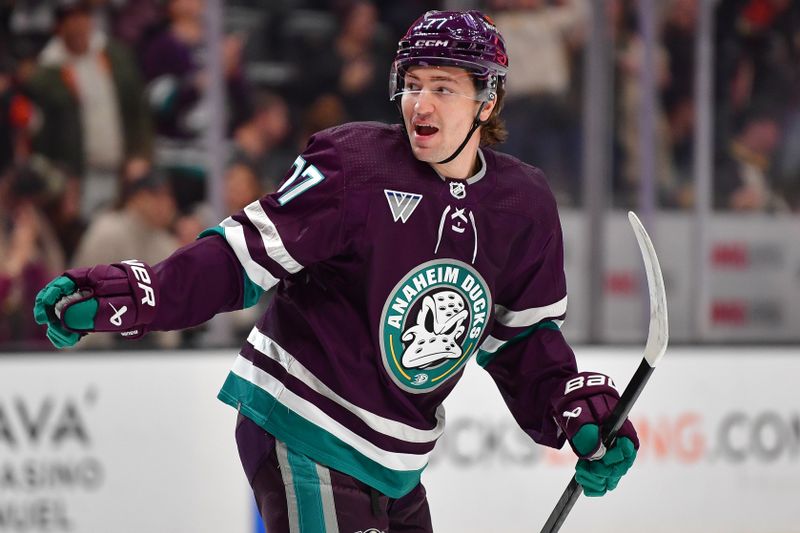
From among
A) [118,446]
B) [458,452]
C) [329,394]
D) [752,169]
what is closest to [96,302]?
[329,394]

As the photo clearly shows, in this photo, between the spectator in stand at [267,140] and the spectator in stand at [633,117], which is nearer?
the spectator in stand at [267,140]

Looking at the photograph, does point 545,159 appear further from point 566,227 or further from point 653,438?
point 653,438

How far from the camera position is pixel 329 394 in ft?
6.59

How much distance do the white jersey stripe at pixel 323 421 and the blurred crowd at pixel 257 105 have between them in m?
1.99

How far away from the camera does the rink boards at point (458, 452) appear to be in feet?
12.4

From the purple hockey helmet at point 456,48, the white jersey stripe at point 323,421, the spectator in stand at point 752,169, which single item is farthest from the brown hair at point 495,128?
the spectator in stand at point 752,169

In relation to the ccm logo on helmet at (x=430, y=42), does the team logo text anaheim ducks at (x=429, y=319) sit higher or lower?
lower

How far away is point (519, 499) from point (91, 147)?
5.91ft

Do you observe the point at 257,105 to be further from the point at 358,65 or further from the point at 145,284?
the point at 145,284

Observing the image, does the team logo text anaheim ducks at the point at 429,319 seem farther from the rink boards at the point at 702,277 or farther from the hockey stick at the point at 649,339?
Answer: the rink boards at the point at 702,277

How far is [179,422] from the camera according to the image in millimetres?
3914

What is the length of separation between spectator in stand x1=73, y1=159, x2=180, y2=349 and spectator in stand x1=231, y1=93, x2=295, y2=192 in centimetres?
33

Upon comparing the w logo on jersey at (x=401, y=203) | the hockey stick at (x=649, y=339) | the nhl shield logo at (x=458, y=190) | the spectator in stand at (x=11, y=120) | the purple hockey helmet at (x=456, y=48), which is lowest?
the hockey stick at (x=649, y=339)

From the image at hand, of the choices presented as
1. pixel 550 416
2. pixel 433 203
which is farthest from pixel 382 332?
pixel 550 416
